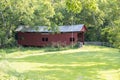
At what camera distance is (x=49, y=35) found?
1735 inches

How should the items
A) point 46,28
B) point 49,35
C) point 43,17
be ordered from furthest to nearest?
point 49,35 < point 46,28 < point 43,17

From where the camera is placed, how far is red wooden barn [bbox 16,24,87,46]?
142 feet

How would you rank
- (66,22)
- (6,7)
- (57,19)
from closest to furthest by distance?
1. (6,7)
2. (57,19)
3. (66,22)

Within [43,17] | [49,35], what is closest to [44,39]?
[49,35]

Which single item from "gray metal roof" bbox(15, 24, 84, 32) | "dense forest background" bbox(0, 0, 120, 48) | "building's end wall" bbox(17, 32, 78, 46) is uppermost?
"dense forest background" bbox(0, 0, 120, 48)

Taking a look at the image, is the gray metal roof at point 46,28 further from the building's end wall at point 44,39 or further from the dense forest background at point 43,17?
the dense forest background at point 43,17

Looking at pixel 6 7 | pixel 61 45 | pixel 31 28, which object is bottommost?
pixel 61 45

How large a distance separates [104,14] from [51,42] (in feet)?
39.6

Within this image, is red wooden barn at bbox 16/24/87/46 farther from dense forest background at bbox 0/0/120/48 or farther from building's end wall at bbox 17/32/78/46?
dense forest background at bbox 0/0/120/48

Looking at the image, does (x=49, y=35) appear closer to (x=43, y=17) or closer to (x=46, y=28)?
(x=46, y=28)

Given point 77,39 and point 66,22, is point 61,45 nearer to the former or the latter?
point 77,39

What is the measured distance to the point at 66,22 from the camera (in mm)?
50250

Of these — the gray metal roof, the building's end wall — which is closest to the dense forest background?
the gray metal roof

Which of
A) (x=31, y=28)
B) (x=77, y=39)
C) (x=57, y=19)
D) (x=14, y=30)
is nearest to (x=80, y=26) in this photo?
(x=77, y=39)
